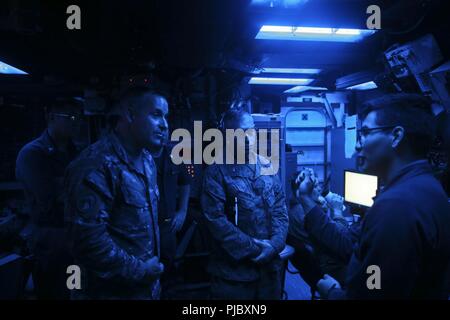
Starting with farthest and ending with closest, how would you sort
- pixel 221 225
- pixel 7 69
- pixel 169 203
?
pixel 7 69 < pixel 169 203 < pixel 221 225

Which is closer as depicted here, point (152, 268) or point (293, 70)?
point (152, 268)

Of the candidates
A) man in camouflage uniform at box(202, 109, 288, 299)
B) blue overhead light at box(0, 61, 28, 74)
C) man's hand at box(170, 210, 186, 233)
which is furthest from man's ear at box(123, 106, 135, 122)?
blue overhead light at box(0, 61, 28, 74)

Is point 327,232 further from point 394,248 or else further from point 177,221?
point 177,221

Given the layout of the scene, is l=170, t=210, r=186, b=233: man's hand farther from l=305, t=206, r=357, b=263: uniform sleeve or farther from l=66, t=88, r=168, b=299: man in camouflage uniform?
l=305, t=206, r=357, b=263: uniform sleeve

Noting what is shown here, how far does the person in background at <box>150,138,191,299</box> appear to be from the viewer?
3.03 meters

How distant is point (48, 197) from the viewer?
2627 mm

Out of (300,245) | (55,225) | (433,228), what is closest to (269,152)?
(300,245)

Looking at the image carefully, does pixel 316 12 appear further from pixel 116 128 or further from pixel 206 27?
pixel 116 128

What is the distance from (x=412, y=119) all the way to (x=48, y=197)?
2.83m

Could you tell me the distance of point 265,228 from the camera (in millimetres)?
2512

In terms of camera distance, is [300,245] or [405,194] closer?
[405,194]

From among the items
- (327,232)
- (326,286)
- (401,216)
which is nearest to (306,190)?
(327,232)
